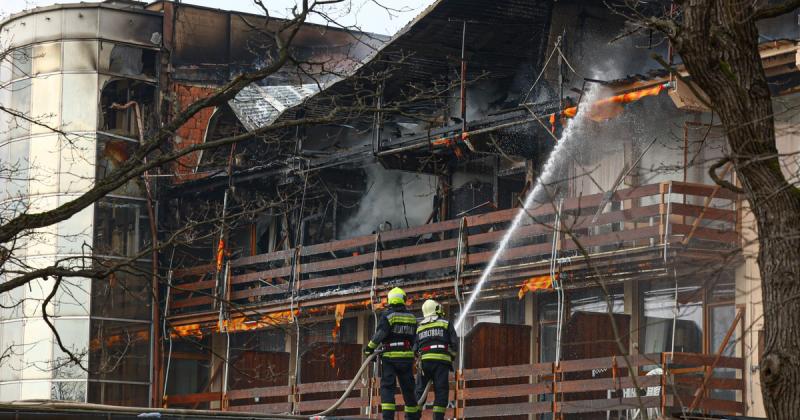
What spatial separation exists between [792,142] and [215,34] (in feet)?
56.6

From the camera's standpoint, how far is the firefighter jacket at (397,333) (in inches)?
697

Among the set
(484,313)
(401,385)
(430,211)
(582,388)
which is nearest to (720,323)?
(582,388)

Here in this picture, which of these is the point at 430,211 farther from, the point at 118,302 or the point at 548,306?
the point at 118,302

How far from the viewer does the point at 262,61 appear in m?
35.5

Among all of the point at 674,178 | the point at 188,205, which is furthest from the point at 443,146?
the point at 188,205

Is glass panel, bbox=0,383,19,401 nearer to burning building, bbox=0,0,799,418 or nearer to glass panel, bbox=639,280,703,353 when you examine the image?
burning building, bbox=0,0,799,418

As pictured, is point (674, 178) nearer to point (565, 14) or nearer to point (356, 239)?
point (565, 14)

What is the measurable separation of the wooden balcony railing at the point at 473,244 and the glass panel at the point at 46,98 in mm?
Answer: 4233

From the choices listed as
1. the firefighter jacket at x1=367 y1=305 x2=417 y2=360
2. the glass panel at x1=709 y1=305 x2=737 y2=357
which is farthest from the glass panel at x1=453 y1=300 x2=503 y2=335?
the firefighter jacket at x1=367 y1=305 x2=417 y2=360

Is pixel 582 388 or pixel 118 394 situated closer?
pixel 582 388

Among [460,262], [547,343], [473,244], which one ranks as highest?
[473,244]

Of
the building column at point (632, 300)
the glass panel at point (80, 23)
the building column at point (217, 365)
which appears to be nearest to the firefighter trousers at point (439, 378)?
the building column at point (632, 300)

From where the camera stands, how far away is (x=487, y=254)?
76.7ft

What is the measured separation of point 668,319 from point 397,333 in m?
5.28
